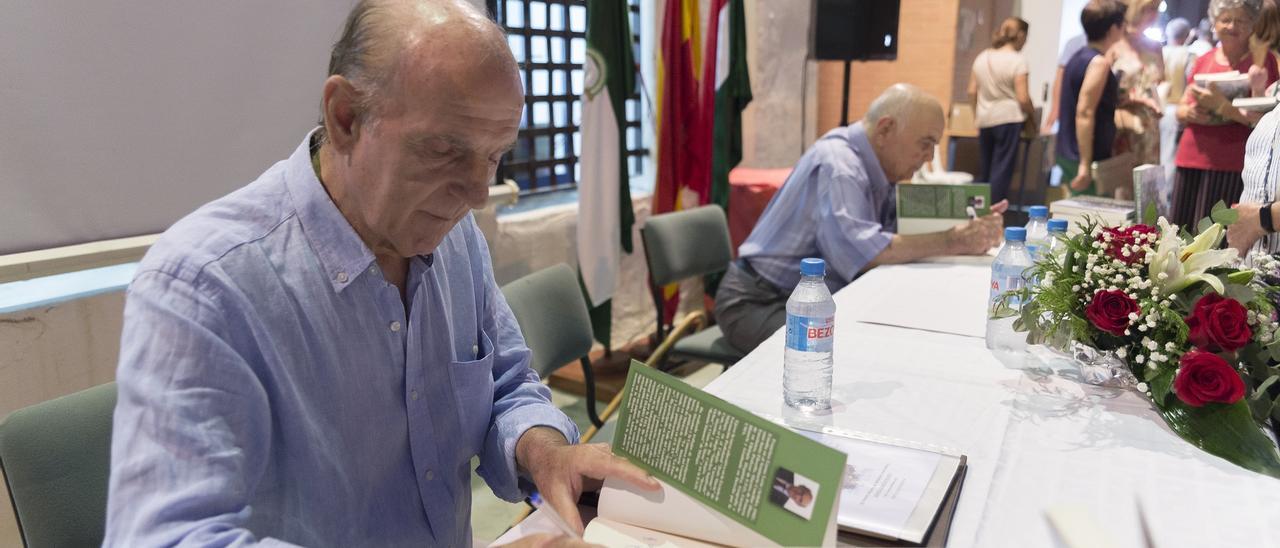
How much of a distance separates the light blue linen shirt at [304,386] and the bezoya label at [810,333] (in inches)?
18.8

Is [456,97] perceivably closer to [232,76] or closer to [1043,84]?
[232,76]

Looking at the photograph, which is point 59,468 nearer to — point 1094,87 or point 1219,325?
point 1219,325

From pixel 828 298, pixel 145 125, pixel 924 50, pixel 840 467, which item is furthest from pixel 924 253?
pixel 924 50

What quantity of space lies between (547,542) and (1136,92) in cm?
484

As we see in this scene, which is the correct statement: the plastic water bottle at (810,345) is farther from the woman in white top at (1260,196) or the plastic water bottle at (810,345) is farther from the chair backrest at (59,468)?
the woman in white top at (1260,196)

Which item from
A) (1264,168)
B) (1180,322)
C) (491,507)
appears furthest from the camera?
(491,507)

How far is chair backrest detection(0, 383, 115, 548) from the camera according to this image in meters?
1.14

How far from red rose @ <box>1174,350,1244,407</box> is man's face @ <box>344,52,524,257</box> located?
1.10 metres

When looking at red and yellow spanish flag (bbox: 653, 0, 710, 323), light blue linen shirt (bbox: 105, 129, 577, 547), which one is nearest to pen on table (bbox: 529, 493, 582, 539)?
light blue linen shirt (bbox: 105, 129, 577, 547)

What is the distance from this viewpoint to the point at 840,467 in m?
0.82

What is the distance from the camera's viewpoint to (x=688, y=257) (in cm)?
322

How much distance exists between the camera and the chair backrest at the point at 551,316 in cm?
204

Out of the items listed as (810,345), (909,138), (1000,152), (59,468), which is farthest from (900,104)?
(1000,152)

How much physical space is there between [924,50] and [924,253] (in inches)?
187
